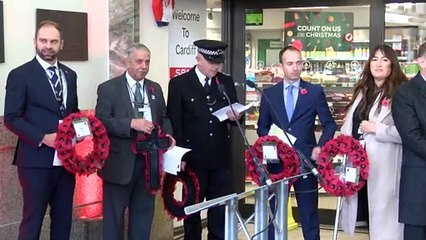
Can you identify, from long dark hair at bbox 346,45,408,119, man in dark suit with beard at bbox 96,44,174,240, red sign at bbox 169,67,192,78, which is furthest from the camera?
red sign at bbox 169,67,192,78

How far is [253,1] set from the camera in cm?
671

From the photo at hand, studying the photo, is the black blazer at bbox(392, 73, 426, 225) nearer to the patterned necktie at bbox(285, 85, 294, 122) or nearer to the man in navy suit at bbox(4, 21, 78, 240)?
the patterned necktie at bbox(285, 85, 294, 122)

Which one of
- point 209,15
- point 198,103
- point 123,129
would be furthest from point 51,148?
point 209,15

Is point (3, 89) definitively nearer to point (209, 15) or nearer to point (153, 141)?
point (153, 141)

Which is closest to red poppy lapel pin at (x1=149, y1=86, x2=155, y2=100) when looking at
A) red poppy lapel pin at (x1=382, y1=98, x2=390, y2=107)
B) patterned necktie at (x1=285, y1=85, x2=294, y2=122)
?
patterned necktie at (x1=285, y1=85, x2=294, y2=122)

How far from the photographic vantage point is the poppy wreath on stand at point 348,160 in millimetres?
4504

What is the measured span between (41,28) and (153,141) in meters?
0.94

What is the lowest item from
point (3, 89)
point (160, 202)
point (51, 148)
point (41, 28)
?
point (160, 202)

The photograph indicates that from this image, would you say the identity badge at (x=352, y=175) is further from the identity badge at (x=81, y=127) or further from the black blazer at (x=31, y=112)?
the black blazer at (x=31, y=112)

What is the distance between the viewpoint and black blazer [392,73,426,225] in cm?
427

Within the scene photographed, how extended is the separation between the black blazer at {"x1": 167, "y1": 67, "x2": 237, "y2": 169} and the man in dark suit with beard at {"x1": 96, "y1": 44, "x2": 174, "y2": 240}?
0.52 feet

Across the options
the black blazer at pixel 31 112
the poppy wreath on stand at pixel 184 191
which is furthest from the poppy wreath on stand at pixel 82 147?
the poppy wreath on stand at pixel 184 191

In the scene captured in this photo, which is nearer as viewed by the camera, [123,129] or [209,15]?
[123,129]

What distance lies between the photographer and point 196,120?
16.4 feet
